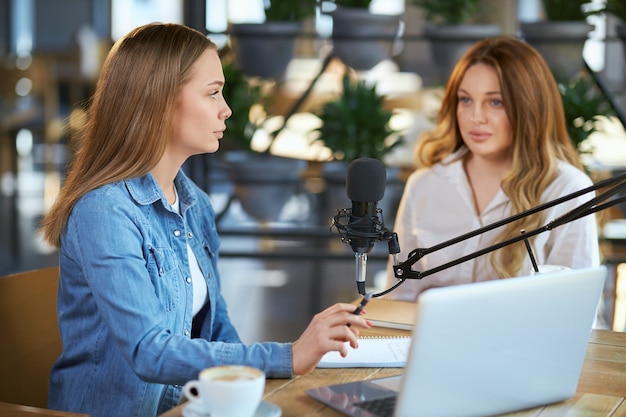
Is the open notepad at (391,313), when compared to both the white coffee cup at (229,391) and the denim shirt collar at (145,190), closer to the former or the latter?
the denim shirt collar at (145,190)

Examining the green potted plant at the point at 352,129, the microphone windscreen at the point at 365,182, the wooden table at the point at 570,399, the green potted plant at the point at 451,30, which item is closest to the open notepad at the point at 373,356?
the wooden table at the point at 570,399

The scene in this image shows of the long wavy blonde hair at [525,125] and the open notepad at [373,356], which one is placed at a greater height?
the long wavy blonde hair at [525,125]

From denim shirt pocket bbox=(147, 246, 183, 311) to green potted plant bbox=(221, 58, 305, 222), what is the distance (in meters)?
2.30

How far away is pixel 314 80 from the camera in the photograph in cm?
421

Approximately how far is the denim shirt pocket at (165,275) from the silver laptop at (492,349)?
415 millimetres

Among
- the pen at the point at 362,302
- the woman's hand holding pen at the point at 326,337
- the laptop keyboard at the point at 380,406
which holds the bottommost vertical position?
the laptop keyboard at the point at 380,406

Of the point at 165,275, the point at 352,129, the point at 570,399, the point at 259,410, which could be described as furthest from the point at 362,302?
the point at 352,129

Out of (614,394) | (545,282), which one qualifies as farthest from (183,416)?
(614,394)

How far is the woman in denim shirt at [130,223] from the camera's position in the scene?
5.31ft

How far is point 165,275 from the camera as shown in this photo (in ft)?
5.79

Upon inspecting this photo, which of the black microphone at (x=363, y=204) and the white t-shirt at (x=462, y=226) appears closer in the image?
the black microphone at (x=363, y=204)

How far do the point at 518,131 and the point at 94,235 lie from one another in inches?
51.0

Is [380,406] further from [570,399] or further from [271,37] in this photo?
[271,37]

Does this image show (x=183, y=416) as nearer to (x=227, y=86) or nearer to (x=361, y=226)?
(x=361, y=226)
